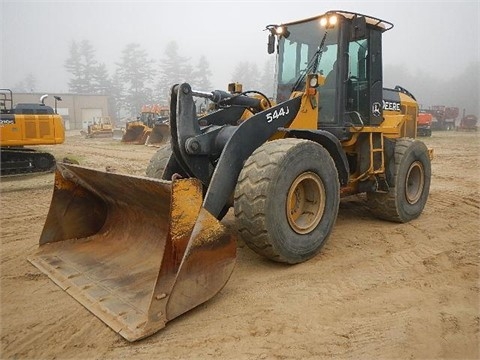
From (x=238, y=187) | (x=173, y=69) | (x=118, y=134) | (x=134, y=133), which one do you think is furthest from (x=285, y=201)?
(x=173, y=69)

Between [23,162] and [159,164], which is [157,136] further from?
[159,164]

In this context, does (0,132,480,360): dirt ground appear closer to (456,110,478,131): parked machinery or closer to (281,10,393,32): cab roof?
(281,10,393,32): cab roof

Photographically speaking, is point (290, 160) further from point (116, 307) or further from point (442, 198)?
point (442, 198)

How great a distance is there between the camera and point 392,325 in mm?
2652

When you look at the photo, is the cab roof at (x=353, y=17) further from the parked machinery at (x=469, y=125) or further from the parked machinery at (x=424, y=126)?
the parked machinery at (x=469, y=125)

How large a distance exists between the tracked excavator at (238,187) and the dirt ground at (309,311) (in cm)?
15

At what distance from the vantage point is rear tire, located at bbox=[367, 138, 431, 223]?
16.2 ft

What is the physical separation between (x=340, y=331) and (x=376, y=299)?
607 mm

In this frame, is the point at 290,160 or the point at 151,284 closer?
the point at 151,284

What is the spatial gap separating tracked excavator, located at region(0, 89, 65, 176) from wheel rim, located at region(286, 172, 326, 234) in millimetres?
8410

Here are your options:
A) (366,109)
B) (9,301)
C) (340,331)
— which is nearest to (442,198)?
(366,109)

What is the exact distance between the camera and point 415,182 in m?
5.48

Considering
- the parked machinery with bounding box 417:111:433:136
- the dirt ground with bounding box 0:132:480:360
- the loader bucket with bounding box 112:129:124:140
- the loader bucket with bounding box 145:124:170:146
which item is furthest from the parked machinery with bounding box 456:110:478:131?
the dirt ground with bounding box 0:132:480:360

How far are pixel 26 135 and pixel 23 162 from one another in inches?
30.6
